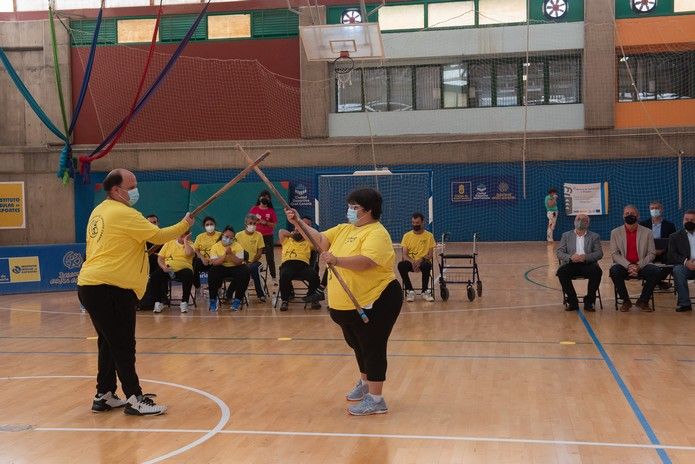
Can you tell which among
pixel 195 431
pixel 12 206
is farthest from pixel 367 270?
pixel 12 206

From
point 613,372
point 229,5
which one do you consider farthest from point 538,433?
point 229,5

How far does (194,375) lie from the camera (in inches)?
324

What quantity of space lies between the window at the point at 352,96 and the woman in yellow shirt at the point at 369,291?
20.6 metres

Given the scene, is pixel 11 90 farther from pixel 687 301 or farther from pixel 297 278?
pixel 687 301

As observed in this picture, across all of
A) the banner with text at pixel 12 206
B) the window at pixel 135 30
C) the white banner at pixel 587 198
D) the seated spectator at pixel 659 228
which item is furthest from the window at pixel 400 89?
the seated spectator at pixel 659 228

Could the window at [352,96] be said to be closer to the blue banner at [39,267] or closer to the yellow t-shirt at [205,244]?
the blue banner at [39,267]

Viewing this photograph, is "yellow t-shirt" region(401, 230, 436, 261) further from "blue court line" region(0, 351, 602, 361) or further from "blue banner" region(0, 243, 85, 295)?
"blue banner" region(0, 243, 85, 295)

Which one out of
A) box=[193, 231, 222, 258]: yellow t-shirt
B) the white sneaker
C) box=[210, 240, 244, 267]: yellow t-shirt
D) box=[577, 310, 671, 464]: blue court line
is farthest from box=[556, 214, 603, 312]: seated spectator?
the white sneaker

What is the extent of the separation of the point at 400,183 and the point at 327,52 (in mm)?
6690

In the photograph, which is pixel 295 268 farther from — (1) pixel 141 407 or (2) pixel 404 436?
(2) pixel 404 436

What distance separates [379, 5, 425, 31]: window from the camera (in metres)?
26.4

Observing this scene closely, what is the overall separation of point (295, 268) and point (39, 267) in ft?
19.2

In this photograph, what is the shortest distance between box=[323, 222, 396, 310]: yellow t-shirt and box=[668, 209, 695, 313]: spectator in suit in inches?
272

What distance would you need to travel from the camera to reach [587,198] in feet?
85.3
